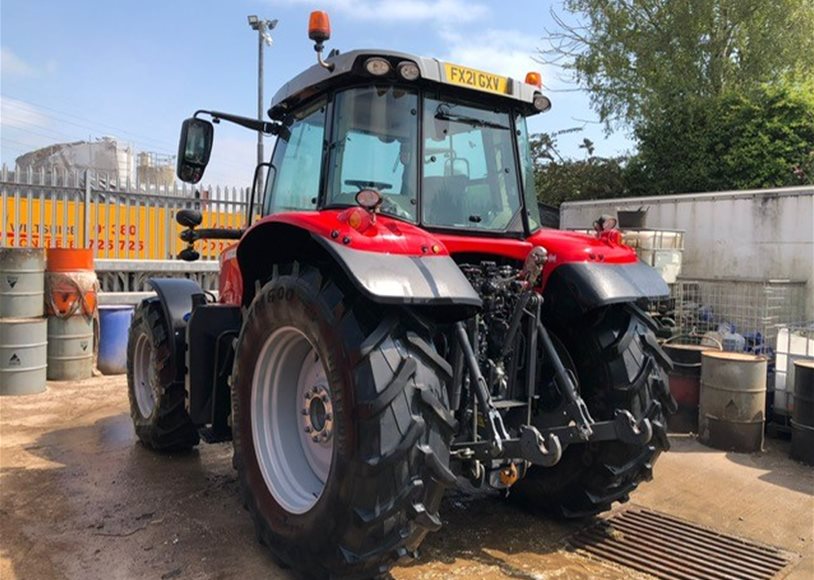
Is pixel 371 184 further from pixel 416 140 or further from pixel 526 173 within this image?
pixel 526 173

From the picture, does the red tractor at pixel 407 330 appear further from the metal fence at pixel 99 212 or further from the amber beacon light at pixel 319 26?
the metal fence at pixel 99 212

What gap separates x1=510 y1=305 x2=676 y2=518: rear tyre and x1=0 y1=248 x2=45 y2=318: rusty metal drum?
580 centimetres

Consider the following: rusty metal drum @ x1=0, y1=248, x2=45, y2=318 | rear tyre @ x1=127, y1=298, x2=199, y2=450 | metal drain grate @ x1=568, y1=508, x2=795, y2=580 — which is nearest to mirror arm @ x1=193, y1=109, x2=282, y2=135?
rear tyre @ x1=127, y1=298, x2=199, y2=450

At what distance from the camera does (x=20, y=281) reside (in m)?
6.74

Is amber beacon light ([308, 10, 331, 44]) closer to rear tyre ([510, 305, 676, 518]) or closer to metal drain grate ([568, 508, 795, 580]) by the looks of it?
rear tyre ([510, 305, 676, 518])

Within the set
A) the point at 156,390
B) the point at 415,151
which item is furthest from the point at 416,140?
the point at 156,390

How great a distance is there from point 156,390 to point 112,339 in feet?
11.5

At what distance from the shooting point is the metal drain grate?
3.22 metres

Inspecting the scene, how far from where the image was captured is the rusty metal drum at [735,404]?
5.28 metres

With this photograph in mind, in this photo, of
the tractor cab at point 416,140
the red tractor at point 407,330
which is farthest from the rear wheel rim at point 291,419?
the tractor cab at point 416,140

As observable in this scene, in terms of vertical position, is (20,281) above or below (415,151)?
below

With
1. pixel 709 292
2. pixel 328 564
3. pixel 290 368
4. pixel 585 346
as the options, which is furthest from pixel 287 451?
pixel 709 292

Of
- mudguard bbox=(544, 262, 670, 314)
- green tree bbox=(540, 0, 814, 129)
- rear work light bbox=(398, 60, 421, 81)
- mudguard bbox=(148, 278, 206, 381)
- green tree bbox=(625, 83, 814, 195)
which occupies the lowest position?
mudguard bbox=(148, 278, 206, 381)

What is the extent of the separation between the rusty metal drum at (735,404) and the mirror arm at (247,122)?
404 centimetres
